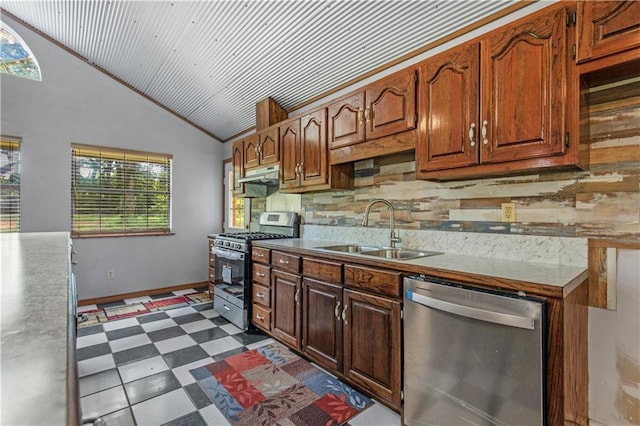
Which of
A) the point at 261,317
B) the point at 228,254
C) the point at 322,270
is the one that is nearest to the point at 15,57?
the point at 228,254

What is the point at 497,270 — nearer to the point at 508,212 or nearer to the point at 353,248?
the point at 508,212

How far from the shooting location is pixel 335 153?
2.70 m

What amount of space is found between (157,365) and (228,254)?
121 cm

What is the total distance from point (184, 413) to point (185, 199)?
11.4ft

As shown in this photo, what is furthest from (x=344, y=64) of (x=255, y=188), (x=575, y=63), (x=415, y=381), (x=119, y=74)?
(x=119, y=74)

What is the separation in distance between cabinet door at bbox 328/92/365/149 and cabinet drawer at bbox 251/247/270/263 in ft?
3.67

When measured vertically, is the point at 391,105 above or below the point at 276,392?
above

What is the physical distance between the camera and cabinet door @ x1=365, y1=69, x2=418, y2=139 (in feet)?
6.93

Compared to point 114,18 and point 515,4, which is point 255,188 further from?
point 515,4

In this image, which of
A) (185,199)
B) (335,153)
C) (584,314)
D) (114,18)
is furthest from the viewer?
(185,199)

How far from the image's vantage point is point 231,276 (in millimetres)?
3318

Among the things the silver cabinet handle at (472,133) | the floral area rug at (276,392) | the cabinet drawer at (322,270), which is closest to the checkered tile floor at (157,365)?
the floral area rug at (276,392)

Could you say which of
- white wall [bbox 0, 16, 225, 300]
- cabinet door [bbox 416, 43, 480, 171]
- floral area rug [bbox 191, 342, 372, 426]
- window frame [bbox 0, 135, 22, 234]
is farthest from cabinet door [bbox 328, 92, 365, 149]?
window frame [bbox 0, 135, 22, 234]

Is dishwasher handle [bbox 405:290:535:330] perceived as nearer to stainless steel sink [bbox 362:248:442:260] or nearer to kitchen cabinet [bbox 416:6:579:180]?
stainless steel sink [bbox 362:248:442:260]
